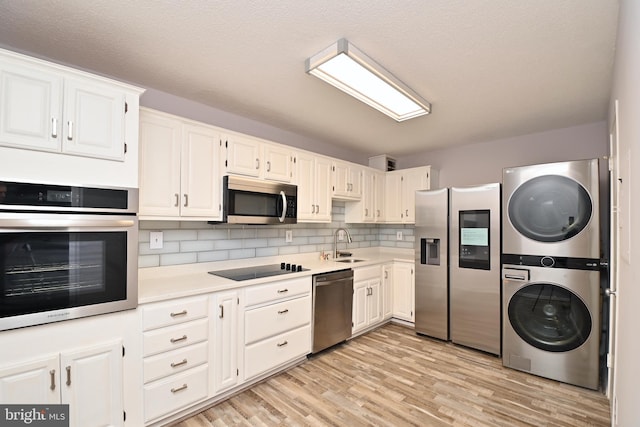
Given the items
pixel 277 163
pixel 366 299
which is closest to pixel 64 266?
pixel 277 163

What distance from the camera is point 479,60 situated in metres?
2.00

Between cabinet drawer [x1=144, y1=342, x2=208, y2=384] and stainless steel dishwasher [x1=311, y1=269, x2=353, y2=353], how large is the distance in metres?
1.16

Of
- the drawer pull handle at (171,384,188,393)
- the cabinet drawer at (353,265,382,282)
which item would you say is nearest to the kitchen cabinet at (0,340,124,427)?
the drawer pull handle at (171,384,188,393)

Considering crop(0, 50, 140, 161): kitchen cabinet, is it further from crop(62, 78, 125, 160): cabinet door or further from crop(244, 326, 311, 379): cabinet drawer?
crop(244, 326, 311, 379): cabinet drawer

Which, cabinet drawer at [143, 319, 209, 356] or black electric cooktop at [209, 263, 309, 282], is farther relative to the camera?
black electric cooktop at [209, 263, 309, 282]

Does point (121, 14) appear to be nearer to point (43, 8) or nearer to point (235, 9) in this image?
point (43, 8)

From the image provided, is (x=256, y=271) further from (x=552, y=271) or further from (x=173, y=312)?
(x=552, y=271)

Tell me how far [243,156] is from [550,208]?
9.20 feet

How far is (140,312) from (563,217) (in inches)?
134

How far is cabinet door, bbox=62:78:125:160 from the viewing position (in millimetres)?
1626

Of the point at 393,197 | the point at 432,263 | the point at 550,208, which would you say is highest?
the point at 393,197

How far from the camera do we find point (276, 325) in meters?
2.62

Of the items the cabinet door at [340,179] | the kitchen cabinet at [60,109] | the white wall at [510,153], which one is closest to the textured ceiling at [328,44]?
the kitchen cabinet at [60,109]

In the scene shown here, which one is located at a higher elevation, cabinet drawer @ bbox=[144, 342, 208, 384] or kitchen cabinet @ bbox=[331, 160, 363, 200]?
kitchen cabinet @ bbox=[331, 160, 363, 200]
